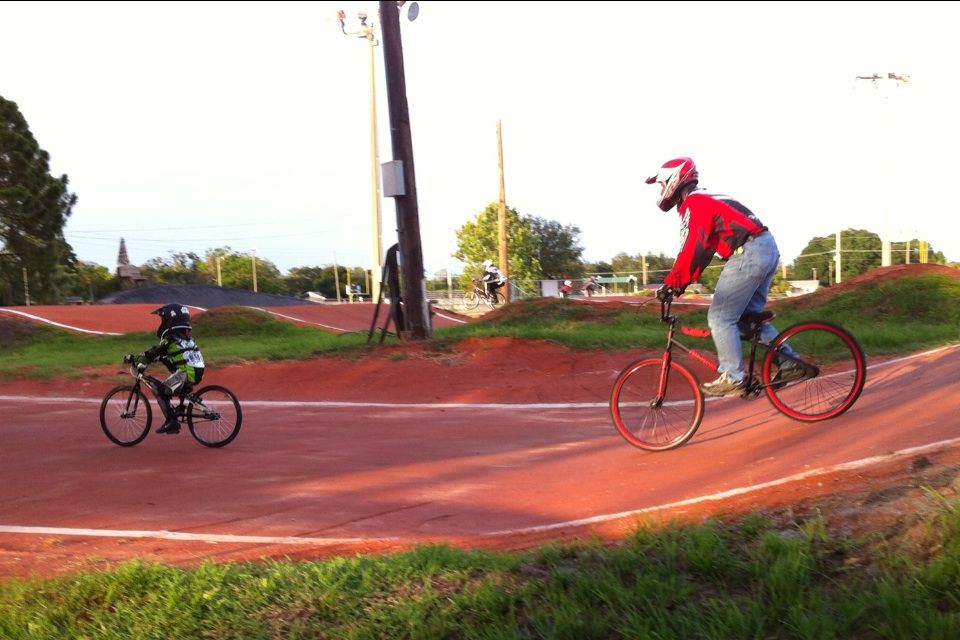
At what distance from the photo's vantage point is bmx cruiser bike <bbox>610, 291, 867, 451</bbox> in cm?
584

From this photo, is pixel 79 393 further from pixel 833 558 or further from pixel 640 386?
pixel 833 558

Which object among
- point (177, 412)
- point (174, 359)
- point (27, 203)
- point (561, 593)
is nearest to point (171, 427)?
point (177, 412)

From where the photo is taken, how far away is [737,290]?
5688 mm

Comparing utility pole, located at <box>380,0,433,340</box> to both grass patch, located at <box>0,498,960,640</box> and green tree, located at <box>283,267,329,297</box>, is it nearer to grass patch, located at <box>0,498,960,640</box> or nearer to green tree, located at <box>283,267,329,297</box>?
grass patch, located at <box>0,498,960,640</box>

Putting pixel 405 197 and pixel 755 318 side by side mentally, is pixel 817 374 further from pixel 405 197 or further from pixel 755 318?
pixel 405 197

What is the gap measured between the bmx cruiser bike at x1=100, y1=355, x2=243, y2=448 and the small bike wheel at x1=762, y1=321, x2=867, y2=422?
15.6 ft

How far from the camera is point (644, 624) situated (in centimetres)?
281

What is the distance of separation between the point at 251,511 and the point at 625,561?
9.58 ft

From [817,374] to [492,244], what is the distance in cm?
5545

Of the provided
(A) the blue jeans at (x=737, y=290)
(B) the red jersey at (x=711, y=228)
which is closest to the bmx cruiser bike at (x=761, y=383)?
(A) the blue jeans at (x=737, y=290)

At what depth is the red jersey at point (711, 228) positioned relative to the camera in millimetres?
5633

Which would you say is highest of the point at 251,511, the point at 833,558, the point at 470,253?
the point at 470,253

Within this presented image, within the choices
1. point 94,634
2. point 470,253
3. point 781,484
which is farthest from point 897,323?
point 470,253

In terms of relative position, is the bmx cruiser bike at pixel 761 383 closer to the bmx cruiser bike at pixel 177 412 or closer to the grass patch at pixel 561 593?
the grass patch at pixel 561 593
